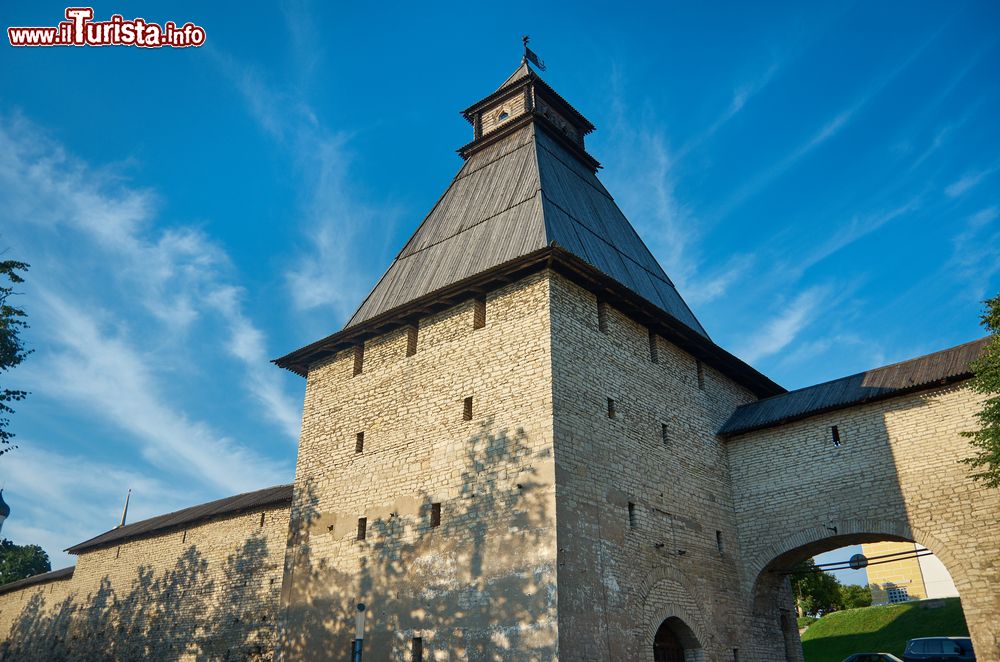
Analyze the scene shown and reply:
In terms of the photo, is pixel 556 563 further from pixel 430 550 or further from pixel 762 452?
pixel 762 452

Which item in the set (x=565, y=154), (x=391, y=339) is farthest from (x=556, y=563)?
(x=565, y=154)

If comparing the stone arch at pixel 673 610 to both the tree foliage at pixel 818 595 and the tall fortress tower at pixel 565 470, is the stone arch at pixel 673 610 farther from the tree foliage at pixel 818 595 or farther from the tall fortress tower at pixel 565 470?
the tree foliage at pixel 818 595

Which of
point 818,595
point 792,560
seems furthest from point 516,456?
point 818,595

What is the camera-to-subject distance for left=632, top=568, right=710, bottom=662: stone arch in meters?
11.7

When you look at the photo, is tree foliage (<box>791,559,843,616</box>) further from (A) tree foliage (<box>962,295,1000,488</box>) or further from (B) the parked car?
(A) tree foliage (<box>962,295,1000,488</box>)

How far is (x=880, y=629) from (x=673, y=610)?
56.1ft

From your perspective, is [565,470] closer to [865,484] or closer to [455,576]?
[455,576]

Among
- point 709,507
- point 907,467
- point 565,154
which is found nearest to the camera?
point 907,467

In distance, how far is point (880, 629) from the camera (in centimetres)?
2464

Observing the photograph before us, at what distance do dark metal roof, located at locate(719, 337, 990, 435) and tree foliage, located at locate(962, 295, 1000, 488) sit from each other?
0.93 meters

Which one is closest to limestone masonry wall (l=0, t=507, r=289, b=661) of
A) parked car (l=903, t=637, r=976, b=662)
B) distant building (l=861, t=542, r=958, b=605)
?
parked car (l=903, t=637, r=976, b=662)

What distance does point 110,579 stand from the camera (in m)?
23.1

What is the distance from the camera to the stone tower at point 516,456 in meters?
11.2

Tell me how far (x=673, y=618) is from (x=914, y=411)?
6182 mm
